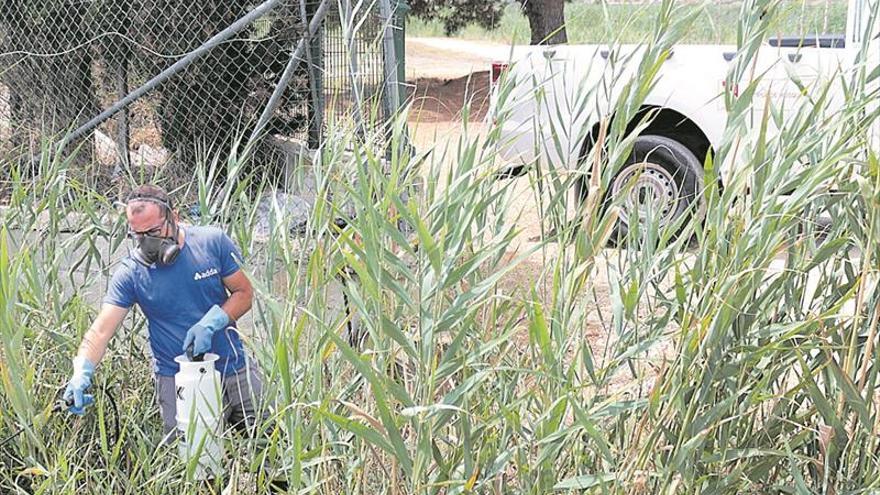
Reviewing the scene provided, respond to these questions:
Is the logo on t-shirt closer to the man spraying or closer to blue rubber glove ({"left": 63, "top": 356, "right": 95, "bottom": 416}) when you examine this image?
the man spraying

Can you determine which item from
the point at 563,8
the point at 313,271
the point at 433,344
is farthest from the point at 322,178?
the point at 563,8

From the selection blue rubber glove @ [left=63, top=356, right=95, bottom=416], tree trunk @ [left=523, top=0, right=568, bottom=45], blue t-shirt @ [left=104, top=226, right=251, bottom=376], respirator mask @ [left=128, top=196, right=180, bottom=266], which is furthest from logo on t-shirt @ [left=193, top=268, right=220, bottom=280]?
tree trunk @ [left=523, top=0, right=568, bottom=45]

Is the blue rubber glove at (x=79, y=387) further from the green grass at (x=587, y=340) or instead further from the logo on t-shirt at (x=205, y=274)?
the logo on t-shirt at (x=205, y=274)

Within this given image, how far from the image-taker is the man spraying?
3.34 m

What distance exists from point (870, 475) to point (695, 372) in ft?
1.69

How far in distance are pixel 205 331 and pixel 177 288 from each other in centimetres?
22

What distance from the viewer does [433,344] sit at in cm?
239

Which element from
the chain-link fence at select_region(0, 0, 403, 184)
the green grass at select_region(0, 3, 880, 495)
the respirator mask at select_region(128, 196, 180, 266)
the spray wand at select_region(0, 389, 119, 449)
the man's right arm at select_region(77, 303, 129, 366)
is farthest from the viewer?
the chain-link fence at select_region(0, 0, 403, 184)

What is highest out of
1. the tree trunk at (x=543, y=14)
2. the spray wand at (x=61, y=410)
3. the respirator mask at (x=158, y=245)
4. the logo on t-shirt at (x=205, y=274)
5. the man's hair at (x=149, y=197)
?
the tree trunk at (x=543, y=14)

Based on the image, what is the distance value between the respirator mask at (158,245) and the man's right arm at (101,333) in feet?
0.56

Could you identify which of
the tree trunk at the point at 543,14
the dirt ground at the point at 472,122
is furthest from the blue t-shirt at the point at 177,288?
the tree trunk at the point at 543,14

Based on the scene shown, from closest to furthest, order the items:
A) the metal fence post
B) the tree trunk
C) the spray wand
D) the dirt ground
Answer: the dirt ground, the spray wand, the metal fence post, the tree trunk

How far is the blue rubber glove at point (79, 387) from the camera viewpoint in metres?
3.14

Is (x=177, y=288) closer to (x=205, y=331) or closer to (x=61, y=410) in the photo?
(x=205, y=331)
